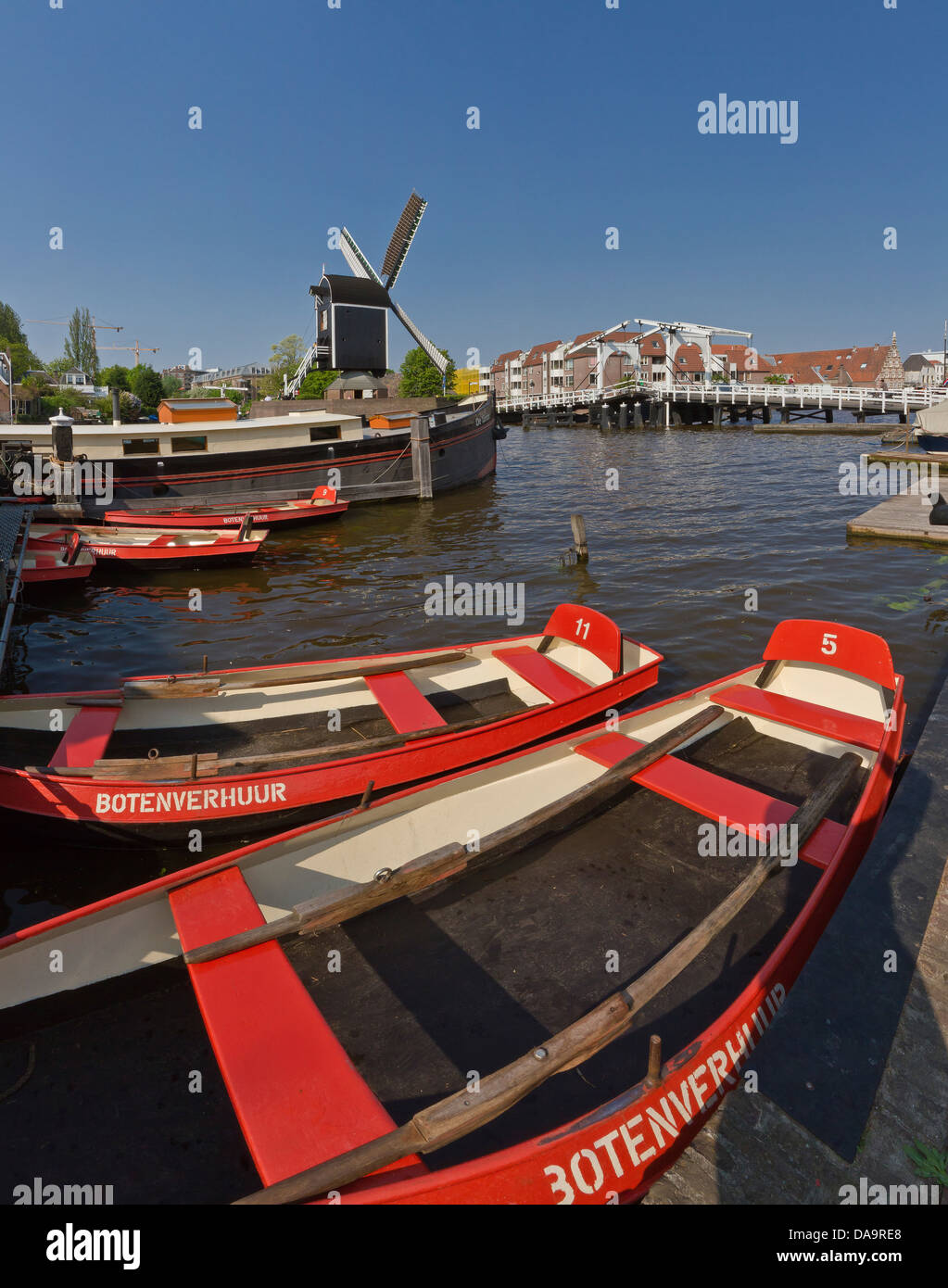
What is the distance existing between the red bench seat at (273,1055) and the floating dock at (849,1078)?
142 centimetres

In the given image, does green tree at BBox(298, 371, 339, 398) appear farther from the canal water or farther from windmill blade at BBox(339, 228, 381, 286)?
the canal water

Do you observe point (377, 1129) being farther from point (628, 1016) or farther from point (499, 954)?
point (499, 954)

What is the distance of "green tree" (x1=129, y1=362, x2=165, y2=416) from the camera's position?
85000 millimetres

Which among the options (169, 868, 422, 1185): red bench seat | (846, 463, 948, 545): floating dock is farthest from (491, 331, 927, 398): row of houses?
(169, 868, 422, 1185): red bench seat

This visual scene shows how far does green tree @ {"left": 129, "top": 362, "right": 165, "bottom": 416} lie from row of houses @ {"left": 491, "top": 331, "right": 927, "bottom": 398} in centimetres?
4684

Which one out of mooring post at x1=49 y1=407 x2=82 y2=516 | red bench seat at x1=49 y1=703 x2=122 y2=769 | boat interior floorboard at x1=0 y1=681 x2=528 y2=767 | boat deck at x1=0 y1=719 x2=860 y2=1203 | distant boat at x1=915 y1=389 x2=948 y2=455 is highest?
distant boat at x1=915 y1=389 x2=948 y2=455

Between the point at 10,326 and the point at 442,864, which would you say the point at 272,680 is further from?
the point at 10,326

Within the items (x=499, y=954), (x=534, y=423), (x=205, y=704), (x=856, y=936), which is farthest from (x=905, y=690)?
(x=534, y=423)

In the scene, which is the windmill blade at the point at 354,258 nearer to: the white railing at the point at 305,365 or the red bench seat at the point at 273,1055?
the white railing at the point at 305,365

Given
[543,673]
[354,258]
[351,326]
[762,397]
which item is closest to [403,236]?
[354,258]

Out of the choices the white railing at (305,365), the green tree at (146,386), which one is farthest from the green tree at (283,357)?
the white railing at (305,365)

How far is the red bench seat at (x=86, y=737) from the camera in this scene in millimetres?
6716

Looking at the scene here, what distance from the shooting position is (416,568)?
1916 centimetres
